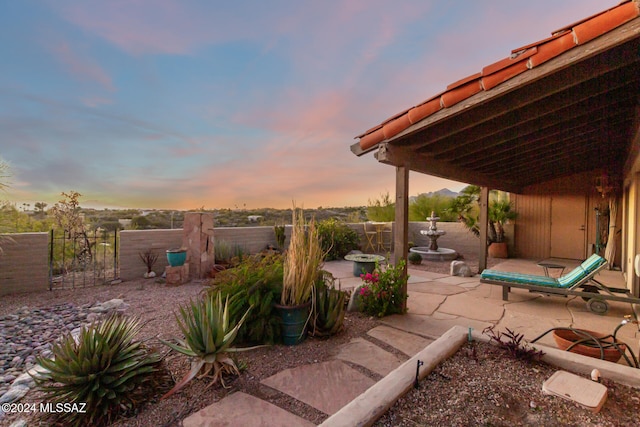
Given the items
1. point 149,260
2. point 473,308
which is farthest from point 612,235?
point 149,260

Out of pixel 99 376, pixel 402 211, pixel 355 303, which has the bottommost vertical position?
pixel 355 303

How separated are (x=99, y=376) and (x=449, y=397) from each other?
218 centimetres

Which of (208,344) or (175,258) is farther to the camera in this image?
(175,258)

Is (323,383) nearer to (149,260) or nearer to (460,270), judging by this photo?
(460,270)

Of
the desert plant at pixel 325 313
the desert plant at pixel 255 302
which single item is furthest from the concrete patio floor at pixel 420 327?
the desert plant at pixel 255 302

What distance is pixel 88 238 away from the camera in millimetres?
6824

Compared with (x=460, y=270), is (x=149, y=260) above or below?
above

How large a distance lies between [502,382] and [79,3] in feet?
21.4

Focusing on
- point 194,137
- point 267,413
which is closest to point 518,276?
point 267,413

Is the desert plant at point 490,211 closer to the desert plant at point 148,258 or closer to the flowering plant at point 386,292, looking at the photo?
the flowering plant at point 386,292

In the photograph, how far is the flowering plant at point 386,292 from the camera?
3.73 meters

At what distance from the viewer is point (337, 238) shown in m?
8.32

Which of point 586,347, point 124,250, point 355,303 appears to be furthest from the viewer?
point 124,250

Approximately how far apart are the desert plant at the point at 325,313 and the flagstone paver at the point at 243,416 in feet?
3.75
